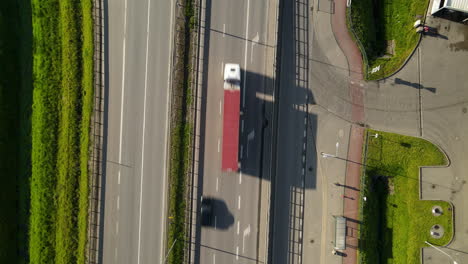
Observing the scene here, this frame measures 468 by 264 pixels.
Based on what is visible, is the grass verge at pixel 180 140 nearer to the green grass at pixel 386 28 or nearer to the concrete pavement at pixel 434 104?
the concrete pavement at pixel 434 104

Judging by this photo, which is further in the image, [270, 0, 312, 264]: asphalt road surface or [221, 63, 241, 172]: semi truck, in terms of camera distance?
[270, 0, 312, 264]: asphalt road surface

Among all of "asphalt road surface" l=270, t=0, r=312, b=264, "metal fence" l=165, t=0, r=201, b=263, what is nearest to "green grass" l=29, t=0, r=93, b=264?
"metal fence" l=165, t=0, r=201, b=263

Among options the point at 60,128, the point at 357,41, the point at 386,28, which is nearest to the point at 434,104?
the point at 386,28

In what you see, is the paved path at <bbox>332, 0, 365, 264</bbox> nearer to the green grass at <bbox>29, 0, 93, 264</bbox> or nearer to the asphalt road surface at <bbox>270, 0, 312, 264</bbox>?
the asphalt road surface at <bbox>270, 0, 312, 264</bbox>

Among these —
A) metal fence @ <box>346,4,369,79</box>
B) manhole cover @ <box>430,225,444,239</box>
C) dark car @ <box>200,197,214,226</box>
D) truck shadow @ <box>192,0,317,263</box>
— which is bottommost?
manhole cover @ <box>430,225,444,239</box>

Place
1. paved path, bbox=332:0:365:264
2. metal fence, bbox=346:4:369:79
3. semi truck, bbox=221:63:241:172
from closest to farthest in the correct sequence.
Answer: semi truck, bbox=221:63:241:172 → metal fence, bbox=346:4:369:79 → paved path, bbox=332:0:365:264

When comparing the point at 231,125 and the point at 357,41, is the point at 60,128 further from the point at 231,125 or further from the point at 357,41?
the point at 357,41
